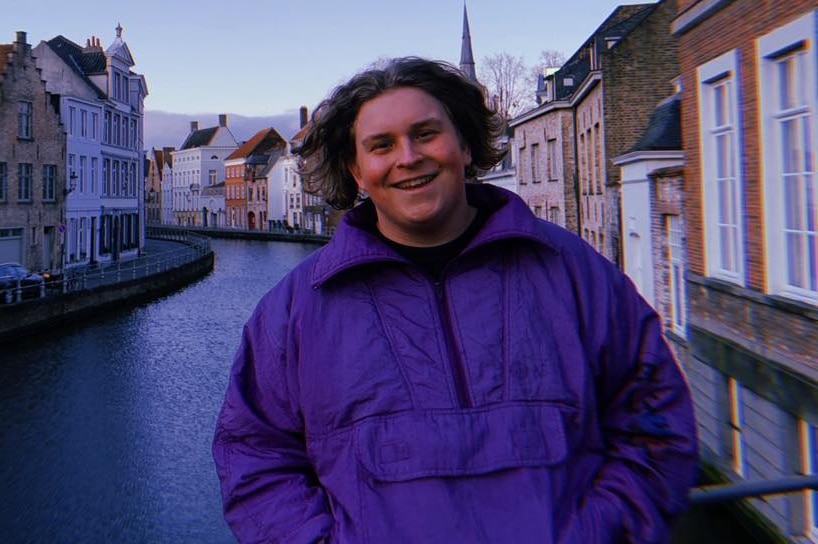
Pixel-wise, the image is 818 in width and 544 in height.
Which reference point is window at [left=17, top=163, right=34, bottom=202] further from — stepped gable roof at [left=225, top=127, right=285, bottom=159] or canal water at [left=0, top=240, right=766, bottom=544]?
stepped gable roof at [left=225, top=127, right=285, bottom=159]

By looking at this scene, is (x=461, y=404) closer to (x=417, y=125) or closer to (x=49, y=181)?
(x=417, y=125)

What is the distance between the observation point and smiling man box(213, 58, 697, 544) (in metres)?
1.52

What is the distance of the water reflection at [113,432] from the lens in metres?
8.21

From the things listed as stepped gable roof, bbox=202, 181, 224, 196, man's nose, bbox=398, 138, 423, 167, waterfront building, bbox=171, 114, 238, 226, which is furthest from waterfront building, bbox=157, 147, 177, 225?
man's nose, bbox=398, 138, 423, 167

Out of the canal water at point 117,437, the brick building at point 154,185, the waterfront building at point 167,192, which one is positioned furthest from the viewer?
the brick building at point 154,185

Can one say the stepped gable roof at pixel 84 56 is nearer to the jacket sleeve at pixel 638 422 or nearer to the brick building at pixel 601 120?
the brick building at pixel 601 120

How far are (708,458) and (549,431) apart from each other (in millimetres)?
6610

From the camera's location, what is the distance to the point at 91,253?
3194 cm

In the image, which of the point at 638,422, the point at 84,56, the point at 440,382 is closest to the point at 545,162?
the point at 638,422

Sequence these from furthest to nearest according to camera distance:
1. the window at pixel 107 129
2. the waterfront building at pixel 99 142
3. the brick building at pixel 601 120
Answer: the window at pixel 107 129 → the waterfront building at pixel 99 142 → the brick building at pixel 601 120

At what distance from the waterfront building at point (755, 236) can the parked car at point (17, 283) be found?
15238 mm

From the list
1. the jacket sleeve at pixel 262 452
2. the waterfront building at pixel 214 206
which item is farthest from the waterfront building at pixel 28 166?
the waterfront building at pixel 214 206

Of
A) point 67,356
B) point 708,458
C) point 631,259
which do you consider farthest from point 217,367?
point 708,458

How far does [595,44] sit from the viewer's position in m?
18.8
